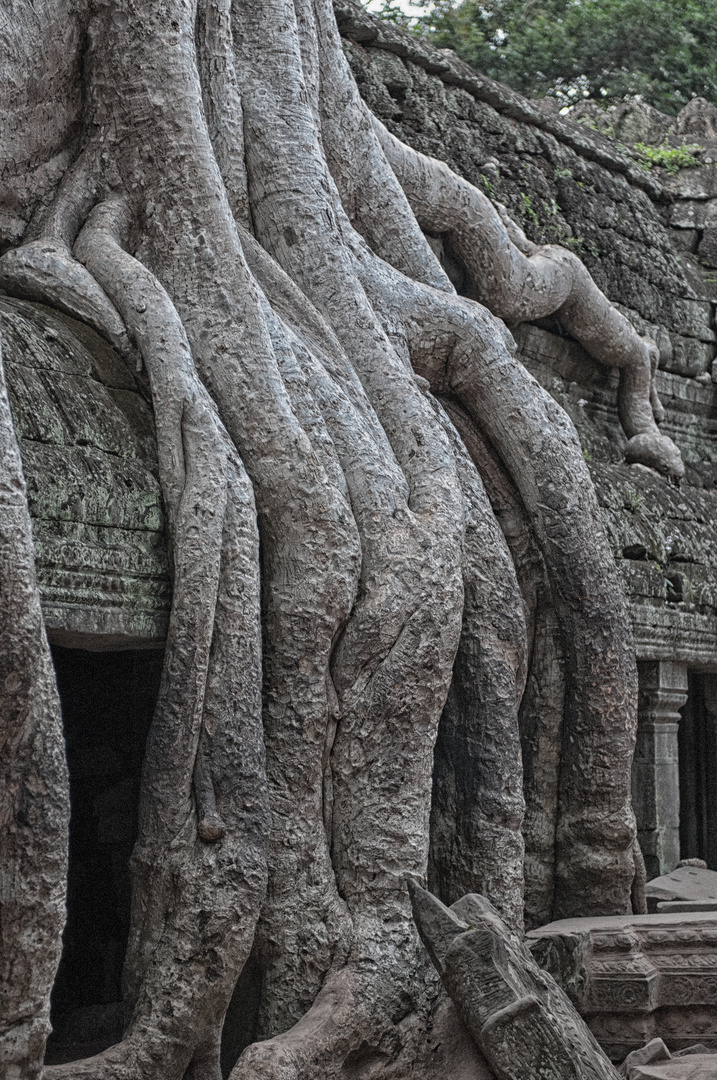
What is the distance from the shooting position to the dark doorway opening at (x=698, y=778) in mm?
6473

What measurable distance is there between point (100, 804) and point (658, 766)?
232cm

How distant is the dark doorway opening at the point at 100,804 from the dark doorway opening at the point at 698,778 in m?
3.00

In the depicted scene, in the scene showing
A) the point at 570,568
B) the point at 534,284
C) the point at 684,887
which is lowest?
the point at 684,887

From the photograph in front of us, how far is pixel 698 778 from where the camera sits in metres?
6.65

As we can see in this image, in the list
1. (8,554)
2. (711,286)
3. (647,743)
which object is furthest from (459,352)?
(711,286)

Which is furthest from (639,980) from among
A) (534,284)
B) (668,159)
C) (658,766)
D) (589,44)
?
(589,44)

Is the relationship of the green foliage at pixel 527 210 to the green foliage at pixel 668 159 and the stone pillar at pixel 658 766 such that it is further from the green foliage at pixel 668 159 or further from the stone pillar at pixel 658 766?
the stone pillar at pixel 658 766

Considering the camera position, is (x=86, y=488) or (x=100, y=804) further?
(x=100, y=804)

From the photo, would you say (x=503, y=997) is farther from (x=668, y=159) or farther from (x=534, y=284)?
(x=668, y=159)

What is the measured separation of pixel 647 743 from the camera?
5441mm

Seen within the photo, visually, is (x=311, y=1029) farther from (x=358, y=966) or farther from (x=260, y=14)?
(x=260, y=14)

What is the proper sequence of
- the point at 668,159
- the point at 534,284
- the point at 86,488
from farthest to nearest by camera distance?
the point at 668,159 < the point at 534,284 < the point at 86,488

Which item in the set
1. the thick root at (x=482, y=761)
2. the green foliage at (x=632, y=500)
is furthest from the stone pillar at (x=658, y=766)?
the thick root at (x=482, y=761)

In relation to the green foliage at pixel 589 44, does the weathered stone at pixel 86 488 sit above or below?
below
